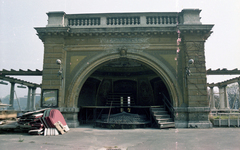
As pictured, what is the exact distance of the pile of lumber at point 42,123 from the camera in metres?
8.54

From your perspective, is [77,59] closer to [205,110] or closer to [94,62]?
[94,62]

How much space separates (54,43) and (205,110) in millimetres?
9960

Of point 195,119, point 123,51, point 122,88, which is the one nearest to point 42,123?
point 123,51

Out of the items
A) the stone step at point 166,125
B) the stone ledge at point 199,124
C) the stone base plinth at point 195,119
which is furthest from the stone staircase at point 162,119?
the stone ledge at point 199,124

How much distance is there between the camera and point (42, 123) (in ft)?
28.7

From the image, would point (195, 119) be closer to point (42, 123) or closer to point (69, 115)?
point (69, 115)

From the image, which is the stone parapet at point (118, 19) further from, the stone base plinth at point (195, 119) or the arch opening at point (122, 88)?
the stone base plinth at point (195, 119)

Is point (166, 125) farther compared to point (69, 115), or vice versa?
point (69, 115)

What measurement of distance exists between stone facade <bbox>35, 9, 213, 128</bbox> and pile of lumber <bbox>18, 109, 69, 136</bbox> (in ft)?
6.67

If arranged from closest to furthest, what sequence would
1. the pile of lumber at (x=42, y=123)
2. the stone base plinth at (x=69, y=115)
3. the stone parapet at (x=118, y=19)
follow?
the pile of lumber at (x=42, y=123) → the stone base plinth at (x=69, y=115) → the stone parapet at (x=118, y=19)

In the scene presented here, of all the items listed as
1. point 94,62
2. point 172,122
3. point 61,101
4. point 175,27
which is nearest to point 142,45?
point 175,27

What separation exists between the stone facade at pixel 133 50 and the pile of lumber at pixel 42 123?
203cm

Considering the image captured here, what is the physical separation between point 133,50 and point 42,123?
659 cm

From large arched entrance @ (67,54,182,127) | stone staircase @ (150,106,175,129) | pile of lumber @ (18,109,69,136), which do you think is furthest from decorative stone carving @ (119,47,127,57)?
pile of lumber @ (18,109,69,136)
